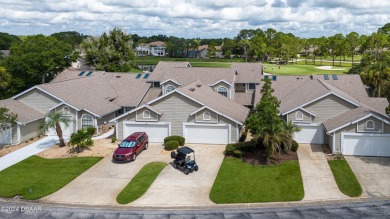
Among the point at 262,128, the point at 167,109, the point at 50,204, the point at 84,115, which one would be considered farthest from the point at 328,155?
the point at 84,115

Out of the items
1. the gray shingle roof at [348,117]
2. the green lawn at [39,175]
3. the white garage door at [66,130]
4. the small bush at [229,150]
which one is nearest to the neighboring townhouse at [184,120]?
the small bush at [229,150]

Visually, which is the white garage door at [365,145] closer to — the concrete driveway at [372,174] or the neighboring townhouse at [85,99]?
the concrete driveway at [372,174]

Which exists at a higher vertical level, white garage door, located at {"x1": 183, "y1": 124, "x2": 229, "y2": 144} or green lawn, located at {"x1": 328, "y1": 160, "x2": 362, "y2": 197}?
white garage door, located at {"x1": 183, "y1": 124, "x2": 229, "y2": 144}

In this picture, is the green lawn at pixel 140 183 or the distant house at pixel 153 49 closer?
the green lawn at pixel 140 183

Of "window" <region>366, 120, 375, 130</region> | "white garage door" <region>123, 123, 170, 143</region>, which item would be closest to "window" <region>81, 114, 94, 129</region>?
"white garage door" <region>123, 123, 170, 143</region>

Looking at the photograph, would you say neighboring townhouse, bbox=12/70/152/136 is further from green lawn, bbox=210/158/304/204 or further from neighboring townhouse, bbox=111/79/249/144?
green lawn, bbox=210/158/304/204

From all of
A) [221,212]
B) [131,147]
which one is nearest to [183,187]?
[221,212]
